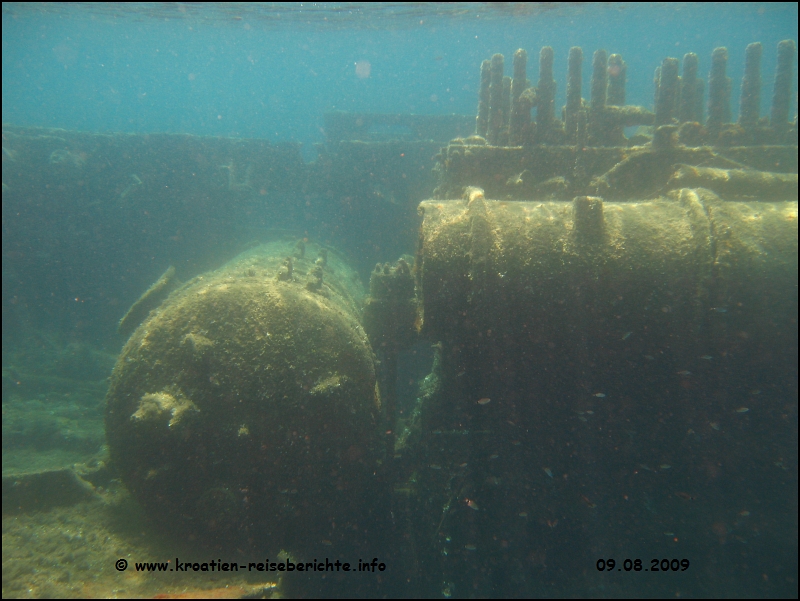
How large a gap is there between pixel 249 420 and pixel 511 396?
246 centimetres

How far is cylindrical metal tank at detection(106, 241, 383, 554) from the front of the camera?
11.0 ft

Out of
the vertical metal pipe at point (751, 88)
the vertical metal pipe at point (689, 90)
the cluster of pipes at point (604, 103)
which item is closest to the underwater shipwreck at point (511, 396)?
the cluster of pipes at point (604, 103)

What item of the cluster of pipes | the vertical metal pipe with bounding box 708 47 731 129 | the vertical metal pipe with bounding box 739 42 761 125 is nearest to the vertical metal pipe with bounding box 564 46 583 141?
the cluster of pipes

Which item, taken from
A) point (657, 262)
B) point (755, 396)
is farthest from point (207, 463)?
point (755, 396)

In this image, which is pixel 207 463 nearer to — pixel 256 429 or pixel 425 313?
pixel 256 429

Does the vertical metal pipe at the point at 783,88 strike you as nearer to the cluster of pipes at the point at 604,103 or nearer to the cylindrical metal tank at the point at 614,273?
the cluster of pipes at the point at 604,103

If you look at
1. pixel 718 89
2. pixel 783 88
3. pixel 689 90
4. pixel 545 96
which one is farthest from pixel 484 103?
pixel 783 88

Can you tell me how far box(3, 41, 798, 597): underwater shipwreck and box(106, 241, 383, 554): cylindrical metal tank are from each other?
0.02 metres

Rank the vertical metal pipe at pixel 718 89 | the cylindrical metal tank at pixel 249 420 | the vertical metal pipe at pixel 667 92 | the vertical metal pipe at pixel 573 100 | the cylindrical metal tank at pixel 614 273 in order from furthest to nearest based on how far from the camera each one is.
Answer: the vertical metal pipe at pixel 667 92, the vertical metal pipe at pixel 718 89, the vertical metal pipe at pixel 573 100, the cylindrical metal tank at pixel 249 420, the cylindrical metal tank at pixel 614 273

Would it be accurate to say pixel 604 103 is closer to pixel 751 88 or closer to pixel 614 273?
pixel 751 88

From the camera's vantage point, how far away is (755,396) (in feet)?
10.2

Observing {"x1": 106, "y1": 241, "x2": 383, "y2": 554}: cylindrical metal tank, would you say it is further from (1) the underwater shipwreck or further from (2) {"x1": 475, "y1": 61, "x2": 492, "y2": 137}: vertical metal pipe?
(2) {"x1": 475, "y1": 61, "x2": 492, "y2": 137}: vertical metal pipe

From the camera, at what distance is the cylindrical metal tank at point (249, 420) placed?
337cm

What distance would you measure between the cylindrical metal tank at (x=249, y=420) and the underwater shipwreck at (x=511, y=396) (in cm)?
2
